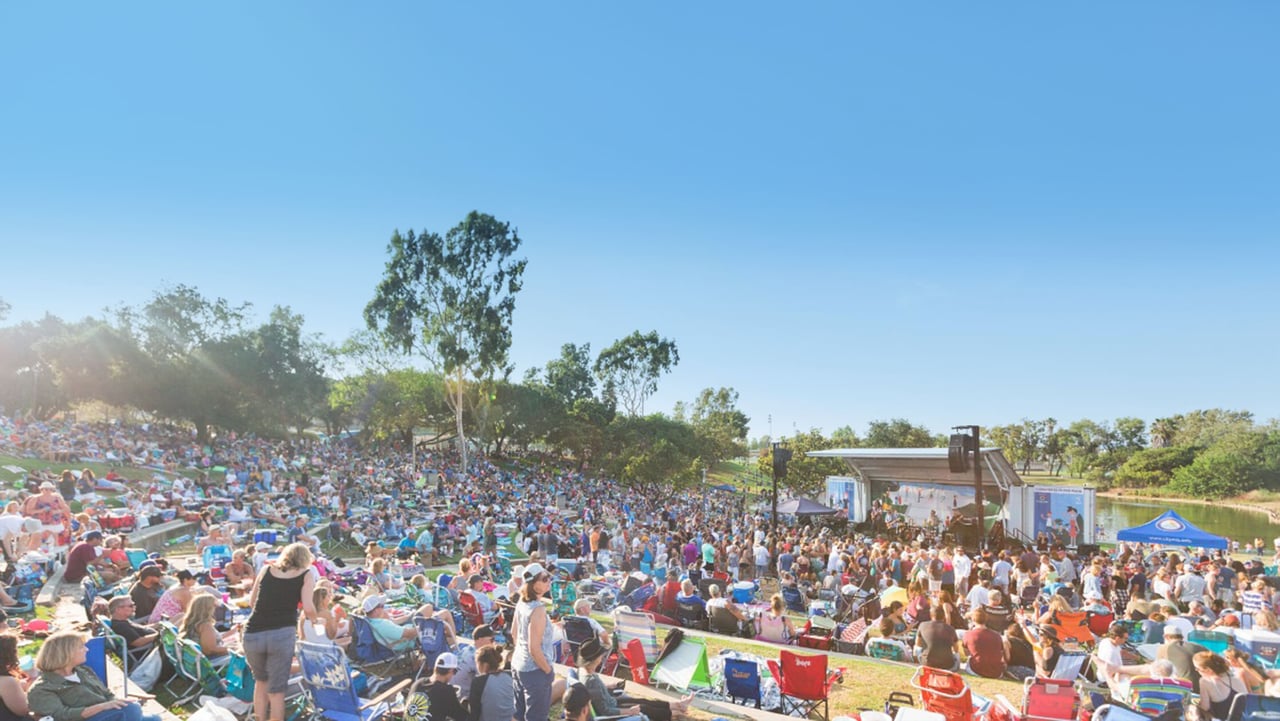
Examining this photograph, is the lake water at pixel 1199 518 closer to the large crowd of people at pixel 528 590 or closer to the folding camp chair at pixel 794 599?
the large crowd of people at pixel 528 590

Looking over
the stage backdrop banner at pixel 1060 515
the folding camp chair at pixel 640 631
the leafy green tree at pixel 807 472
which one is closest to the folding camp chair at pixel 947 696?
the folding camp chair at pixel 640 631

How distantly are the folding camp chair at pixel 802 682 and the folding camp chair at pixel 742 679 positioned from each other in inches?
10.2

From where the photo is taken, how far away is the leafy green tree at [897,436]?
205ft

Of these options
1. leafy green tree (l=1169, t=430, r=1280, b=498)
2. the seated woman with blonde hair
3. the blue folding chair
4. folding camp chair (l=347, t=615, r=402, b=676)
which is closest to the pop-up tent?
folding camp chair (l=347, t=615, r=402, b=676)

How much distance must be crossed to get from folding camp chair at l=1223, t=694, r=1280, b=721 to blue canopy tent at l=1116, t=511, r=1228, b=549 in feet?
38.1

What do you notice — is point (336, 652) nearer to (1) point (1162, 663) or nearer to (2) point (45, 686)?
Answer: (2) point (45, 686)

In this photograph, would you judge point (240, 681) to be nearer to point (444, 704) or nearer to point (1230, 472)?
point (444, 704)

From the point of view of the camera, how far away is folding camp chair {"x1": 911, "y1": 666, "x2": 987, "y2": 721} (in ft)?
17.3

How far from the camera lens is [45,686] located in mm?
3902

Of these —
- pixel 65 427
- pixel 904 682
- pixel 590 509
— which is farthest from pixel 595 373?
pixel 904 682

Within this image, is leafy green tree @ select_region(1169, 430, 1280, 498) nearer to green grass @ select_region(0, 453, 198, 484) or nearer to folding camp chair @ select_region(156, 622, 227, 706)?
folding camp chair @ select_region(156, 622, 227, 706)

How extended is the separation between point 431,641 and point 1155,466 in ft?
254

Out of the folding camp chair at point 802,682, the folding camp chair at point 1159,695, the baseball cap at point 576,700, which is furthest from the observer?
the folding camp chair at point 802,682

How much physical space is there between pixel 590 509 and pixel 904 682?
20.3 m
